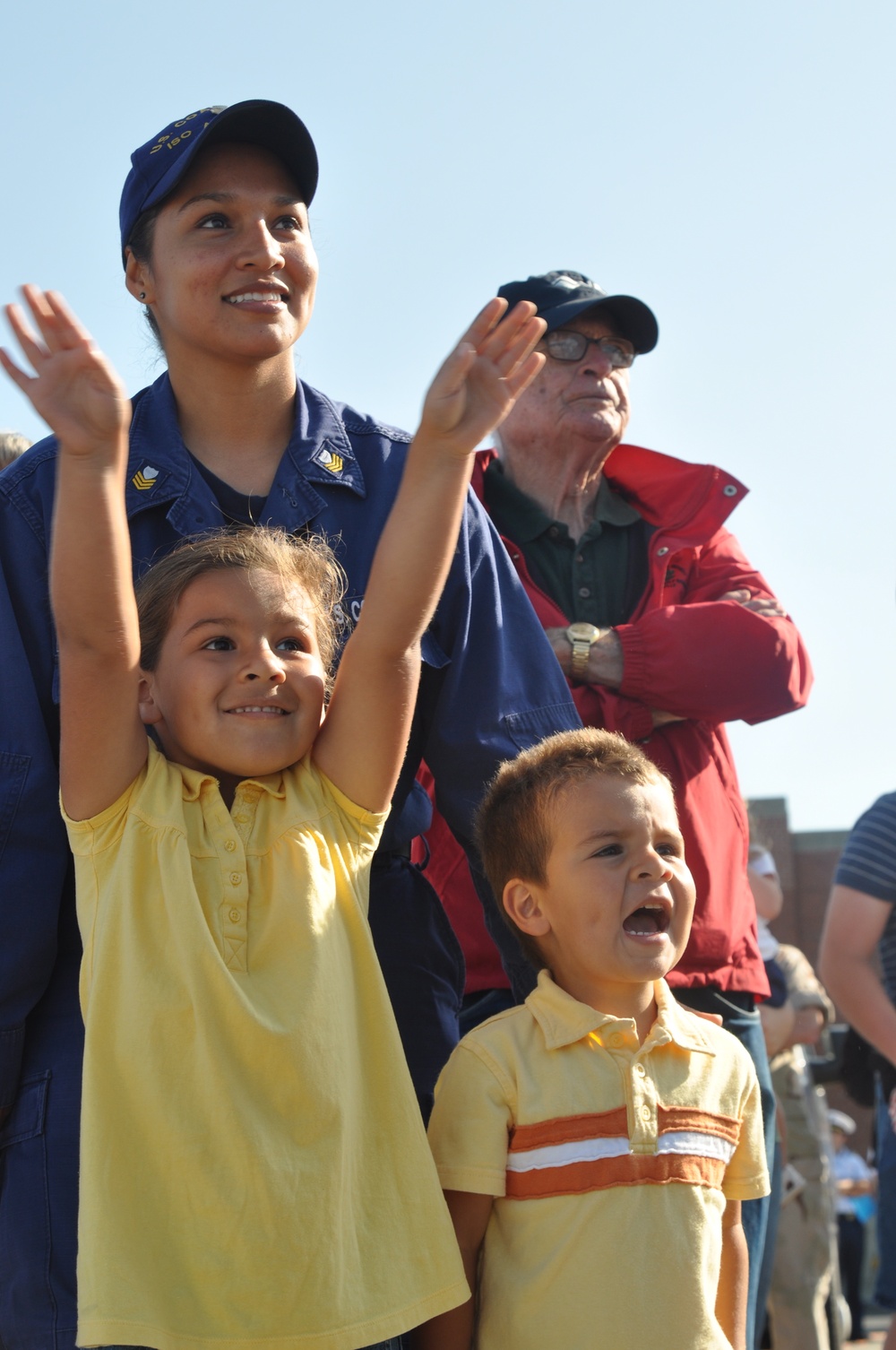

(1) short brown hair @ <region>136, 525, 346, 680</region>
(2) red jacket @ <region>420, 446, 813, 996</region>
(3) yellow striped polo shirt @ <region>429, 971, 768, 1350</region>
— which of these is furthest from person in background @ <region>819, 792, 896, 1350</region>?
(1) short brown hair @ <region>136, 525, 346, 680</region>

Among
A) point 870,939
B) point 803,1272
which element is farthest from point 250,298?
point 803,1272

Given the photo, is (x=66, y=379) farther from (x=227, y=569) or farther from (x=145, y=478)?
(x=145, y=478)

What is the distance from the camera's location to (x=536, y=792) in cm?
269

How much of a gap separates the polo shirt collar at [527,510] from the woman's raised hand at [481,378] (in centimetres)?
164

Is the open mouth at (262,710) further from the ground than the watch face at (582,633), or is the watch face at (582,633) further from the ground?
the watch face at (582,633)

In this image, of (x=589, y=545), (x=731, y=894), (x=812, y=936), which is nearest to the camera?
(x=731, y=894)

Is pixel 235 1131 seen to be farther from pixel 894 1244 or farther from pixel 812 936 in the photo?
pixel 812 936

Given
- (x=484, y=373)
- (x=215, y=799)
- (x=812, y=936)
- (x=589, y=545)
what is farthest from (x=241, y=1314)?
(x=812, y=936)

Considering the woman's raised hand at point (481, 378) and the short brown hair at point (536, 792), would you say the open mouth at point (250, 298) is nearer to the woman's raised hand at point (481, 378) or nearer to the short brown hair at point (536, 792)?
the woman's raised hand at point (481, 378)

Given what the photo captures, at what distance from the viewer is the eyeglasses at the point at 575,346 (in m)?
4.22

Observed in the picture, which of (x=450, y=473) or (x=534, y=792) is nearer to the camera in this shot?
(x=450, y=473)

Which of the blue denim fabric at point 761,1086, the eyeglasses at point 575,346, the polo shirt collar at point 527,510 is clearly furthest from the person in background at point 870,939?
the eyeglasses at point 575,346

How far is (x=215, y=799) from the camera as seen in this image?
2.41 metres

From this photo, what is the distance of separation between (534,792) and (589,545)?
153 centimetres
